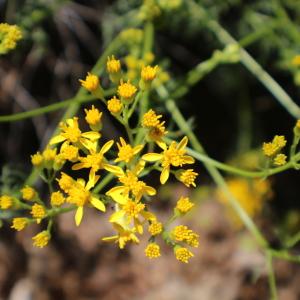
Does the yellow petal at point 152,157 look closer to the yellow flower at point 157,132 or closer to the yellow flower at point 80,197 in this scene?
the yellow flower at point 157,132

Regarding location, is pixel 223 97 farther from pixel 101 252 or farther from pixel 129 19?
pixel 101 252

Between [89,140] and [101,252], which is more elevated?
[89,140]

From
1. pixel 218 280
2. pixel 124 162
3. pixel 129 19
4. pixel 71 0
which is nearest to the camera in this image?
pixel 124 162

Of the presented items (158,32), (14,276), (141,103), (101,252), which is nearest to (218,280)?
(101,252)

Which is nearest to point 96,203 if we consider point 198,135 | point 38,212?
point 38,212

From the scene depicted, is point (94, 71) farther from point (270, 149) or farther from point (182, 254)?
point (182, 254)

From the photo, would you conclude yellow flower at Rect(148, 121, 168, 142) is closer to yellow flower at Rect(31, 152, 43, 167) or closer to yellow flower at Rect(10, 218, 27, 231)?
yellow flower at Rect(31, 152, 43, 167)
